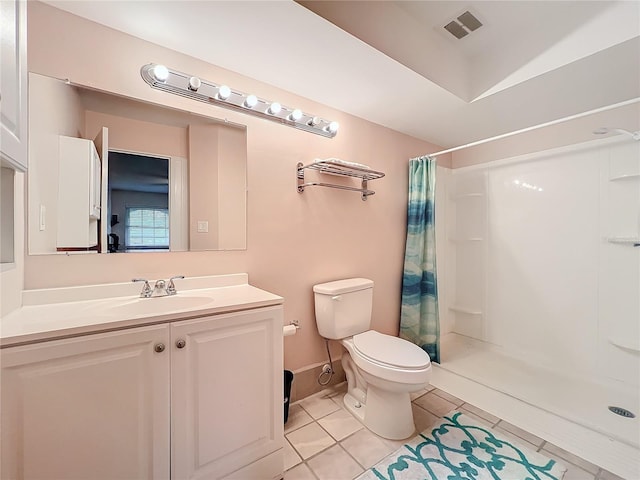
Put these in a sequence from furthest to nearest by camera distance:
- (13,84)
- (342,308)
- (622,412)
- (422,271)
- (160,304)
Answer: (422,271)
(342,308)
(622,412)
(160,304)
(13,84)

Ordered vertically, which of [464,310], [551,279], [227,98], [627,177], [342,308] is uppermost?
[227,98]

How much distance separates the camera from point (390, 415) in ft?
5.06

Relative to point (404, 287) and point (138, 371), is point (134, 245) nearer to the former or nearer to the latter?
point (138, 371)

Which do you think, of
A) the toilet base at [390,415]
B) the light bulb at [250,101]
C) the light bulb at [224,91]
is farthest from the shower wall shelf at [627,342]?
the light bulb at [224,91]

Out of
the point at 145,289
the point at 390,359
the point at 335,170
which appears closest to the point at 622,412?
the point at 390,359

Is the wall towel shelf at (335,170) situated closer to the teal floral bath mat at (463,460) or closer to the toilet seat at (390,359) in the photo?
the toilet seat at (390,359)

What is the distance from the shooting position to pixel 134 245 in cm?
134

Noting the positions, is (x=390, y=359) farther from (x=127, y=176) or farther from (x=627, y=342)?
(x=627, y=342)

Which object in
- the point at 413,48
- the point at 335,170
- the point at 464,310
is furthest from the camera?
the point at 464,310

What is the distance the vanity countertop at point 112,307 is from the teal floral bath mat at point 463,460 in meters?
1.03

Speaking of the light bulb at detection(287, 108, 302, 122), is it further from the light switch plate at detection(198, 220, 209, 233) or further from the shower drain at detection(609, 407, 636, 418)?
the shower drain at detection(609, 407, 636, 418)

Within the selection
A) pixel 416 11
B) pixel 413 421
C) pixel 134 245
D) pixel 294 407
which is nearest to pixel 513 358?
pixel 413 421

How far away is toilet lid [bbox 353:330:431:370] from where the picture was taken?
148cm

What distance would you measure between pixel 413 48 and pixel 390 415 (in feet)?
6.98
